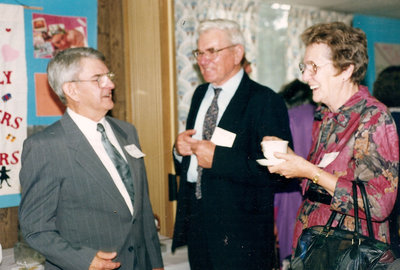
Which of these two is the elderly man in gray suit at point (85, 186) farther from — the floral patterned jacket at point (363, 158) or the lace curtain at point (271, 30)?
the lace curtain at point (271, 30)

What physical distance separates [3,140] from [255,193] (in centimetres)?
186

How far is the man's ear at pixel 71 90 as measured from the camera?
5.58ft

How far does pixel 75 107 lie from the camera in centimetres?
175

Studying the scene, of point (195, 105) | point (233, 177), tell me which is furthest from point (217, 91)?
point (233, 177)

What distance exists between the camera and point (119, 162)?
67.8 inches

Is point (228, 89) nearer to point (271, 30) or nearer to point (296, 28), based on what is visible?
point (271, 30)

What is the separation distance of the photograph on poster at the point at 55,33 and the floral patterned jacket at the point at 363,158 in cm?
223

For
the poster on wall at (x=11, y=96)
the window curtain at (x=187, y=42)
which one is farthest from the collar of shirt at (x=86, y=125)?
the window curtain at (x=187, y=42)

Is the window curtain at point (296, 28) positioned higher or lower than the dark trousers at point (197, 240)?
higher

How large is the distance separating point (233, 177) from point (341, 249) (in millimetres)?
732

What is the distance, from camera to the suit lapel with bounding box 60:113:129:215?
62.2 inches

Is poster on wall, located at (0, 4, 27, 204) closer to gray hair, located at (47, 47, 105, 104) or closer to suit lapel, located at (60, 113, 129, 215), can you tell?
gray hair, located at (47, 47, 105, 104)

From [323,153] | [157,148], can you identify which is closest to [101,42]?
[157,148]

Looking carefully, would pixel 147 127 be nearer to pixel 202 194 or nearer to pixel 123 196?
pixel 202 194
